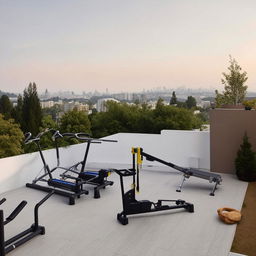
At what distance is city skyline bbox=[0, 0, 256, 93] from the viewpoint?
1825 centimetres

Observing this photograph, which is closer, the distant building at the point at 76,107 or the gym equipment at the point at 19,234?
the gym equipment at the point at 19,234

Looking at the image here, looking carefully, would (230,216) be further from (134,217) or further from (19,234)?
(19,234)

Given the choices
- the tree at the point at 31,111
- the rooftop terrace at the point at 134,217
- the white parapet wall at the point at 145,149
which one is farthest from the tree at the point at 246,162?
the tree at the point at 31,111

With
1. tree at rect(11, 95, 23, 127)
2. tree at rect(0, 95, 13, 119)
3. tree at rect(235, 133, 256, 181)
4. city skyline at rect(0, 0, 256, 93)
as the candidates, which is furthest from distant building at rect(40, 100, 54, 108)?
tree at rect(235, 133, 256, 181)

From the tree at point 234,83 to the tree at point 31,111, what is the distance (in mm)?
28037

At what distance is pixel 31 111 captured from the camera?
4544cm

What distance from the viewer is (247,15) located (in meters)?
14.5

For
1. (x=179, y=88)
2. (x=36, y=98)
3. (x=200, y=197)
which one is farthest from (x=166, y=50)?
(x=36, y=98)

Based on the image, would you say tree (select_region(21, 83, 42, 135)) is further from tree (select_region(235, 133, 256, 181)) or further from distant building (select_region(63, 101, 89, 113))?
tree (select_region(235, 133, 256, 181))

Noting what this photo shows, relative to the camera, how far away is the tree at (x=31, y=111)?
43.1 metres

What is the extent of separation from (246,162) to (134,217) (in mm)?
3718

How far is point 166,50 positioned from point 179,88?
13.2 metres

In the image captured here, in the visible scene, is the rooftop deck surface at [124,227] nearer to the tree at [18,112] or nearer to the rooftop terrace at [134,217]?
the rooftop terrace at [134,217]

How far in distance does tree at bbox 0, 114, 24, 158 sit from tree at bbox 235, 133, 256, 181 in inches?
825
